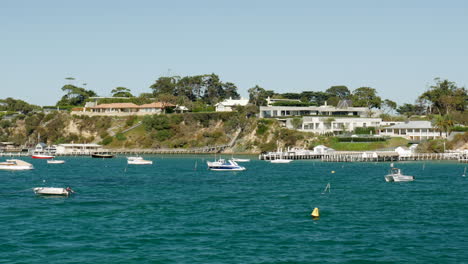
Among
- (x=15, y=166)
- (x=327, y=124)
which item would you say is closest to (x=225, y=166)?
(x=15, y=166)

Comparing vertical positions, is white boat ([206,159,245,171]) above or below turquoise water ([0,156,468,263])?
above

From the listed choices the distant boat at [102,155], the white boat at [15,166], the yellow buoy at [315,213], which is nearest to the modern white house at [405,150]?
the distant boat at [102,155]

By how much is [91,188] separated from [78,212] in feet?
81.8

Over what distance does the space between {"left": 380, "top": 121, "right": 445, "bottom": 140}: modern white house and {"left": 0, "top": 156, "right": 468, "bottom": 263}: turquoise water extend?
265ft

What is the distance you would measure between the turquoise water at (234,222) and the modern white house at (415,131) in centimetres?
8090

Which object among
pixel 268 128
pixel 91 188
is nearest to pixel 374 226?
pixel 91 188

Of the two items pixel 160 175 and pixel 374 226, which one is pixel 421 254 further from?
pixel 160 175

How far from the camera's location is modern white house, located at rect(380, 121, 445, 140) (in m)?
183

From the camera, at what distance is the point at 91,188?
89.9m

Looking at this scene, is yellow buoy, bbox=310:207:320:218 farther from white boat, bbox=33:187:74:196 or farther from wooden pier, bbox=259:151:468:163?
wooden pier, bbox=259:151:468:163

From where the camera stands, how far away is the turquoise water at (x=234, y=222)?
152ft

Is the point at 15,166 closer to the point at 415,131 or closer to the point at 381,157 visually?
the point at 381,157

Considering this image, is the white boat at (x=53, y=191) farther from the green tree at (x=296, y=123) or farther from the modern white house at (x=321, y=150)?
the green tree at (x=296, y=123)

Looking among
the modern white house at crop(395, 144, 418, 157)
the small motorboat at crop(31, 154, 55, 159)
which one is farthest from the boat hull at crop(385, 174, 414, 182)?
the small motorboat at crop(31, 154, 55, 159)
